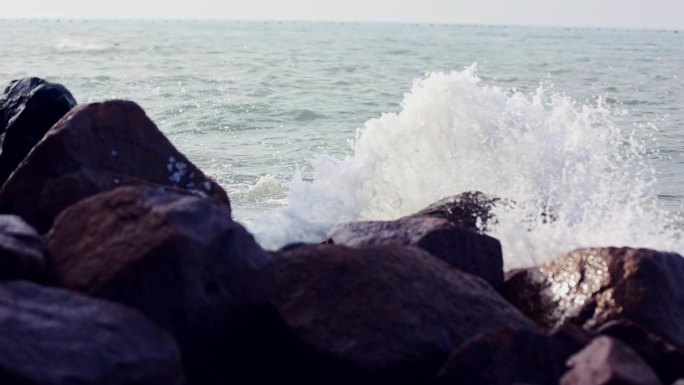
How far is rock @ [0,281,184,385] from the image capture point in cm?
276

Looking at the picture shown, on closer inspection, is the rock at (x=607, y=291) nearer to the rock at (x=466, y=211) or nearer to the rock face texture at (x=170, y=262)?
the rock at (x=466, y=211)

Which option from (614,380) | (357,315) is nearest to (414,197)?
(357,315)

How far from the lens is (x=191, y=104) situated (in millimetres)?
15914

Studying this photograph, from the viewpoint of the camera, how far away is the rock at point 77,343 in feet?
9.05

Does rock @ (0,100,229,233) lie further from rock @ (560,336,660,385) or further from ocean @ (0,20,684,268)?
ocean @ (0,20,684,268)

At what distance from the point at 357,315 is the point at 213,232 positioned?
54cm

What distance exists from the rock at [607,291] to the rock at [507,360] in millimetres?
915

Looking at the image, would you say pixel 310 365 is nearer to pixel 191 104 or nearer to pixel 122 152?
pixel 122 152

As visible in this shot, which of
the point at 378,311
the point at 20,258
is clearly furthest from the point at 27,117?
the point at 378,311

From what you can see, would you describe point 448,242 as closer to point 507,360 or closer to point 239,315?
point 507,360

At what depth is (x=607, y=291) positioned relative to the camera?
425cm

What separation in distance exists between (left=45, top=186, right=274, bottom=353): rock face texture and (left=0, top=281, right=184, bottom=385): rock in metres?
0.12

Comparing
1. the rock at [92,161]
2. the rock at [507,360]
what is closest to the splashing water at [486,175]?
the rock at [92,161]

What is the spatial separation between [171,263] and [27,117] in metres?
2.89
